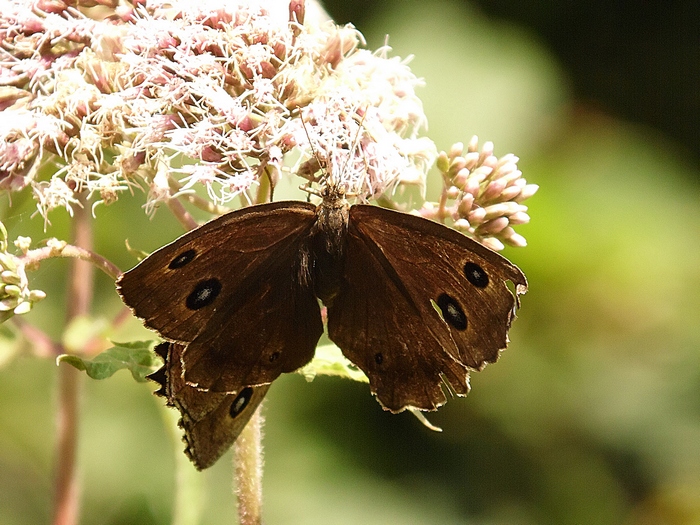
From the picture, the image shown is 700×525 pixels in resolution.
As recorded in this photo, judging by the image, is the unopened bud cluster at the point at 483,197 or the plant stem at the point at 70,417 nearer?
the unopened bud cluster at the point at 483,197

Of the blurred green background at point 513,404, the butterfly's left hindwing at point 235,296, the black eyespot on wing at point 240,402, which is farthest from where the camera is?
the blurred green background at point 513,404

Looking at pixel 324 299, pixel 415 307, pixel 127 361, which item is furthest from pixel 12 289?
pixel 415 307

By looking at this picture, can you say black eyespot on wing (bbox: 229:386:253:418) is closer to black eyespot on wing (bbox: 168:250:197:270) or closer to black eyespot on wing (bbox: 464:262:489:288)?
black eyespot on wing (bbox: 168:250:197:270)

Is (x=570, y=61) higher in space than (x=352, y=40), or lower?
lower

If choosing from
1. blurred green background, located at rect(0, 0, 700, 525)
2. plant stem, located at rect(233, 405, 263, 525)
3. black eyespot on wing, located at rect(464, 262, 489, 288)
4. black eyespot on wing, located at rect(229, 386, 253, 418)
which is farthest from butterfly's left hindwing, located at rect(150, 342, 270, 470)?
blurred green background, located at rect(0, 0, 700, 525)

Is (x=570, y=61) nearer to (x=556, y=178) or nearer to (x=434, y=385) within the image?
(x=556, y=178)

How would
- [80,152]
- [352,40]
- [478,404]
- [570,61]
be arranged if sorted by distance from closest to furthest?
[80,152]
[352,40]
[478,404]
[570,61]

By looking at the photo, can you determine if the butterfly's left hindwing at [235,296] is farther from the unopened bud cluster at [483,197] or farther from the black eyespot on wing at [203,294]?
the unopened bud cluster at [483,197]

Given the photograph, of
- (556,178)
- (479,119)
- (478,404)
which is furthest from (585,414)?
(479,119)

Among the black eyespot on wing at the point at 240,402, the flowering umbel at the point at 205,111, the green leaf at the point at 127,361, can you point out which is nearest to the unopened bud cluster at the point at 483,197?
the flowering umbel at the point at 205,111
